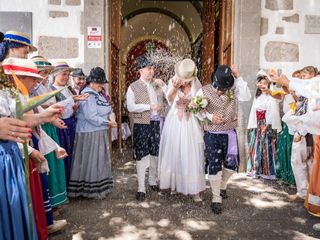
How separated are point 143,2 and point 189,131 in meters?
11.4

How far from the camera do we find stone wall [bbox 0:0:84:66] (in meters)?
5.84

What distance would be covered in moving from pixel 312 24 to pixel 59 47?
4.29 meters

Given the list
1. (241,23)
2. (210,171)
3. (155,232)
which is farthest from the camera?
(241,23)

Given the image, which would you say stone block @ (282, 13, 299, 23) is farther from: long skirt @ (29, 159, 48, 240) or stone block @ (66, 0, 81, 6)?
long skirt @ (29, 159, 48, 240)

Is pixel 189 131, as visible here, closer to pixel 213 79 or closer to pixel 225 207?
pixel 213 79

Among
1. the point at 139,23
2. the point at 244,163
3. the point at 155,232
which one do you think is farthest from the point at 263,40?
the point at 139,23

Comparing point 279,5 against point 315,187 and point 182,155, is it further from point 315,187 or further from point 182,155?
point 315,187

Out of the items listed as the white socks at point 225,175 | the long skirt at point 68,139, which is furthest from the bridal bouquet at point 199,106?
the long skirt at point 68,139

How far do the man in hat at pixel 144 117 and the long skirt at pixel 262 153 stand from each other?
1.74m

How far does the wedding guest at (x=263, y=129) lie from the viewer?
5367mm

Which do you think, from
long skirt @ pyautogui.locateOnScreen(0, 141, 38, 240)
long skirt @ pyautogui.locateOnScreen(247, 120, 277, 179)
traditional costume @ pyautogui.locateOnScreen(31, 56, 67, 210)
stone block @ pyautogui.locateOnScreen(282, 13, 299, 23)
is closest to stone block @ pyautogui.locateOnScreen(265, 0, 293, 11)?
stone block @ pyautogui.locateOnScreen(282, 13, 299, 23)

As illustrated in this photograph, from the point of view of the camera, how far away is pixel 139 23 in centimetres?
1647

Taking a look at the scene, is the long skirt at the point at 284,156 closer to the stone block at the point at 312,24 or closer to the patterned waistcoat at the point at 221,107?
the patterned waistcoat at the point at 221,107

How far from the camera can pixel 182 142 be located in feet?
14.5
